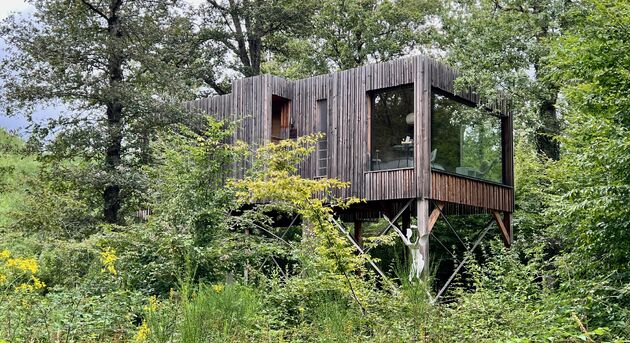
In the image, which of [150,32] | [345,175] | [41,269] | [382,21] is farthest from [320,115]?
[382,21]

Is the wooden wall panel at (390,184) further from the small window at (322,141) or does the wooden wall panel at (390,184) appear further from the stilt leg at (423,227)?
the small window at (322,141)

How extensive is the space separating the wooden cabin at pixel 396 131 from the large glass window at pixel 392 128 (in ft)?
0.06

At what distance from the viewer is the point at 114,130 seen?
1173 cm

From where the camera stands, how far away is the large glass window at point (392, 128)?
41.4ft

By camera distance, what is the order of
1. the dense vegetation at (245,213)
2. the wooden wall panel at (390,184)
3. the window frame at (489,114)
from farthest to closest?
the window frame at (489,114) < the wooden wall panel at (390,184) < the dense vegetation at (245,213)

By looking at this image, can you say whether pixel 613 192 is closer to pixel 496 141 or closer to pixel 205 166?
pixel 205 166

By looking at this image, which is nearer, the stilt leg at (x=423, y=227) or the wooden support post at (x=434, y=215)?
the stilt leg at (x=423, y=227)

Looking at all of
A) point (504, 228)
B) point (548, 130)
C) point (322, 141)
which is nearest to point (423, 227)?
point (322, 141)

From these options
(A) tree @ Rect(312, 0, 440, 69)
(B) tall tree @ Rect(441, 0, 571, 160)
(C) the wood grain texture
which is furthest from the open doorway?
(A) tree @ Rect(312, 0, 440, 69)

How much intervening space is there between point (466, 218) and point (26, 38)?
10353 millimetres

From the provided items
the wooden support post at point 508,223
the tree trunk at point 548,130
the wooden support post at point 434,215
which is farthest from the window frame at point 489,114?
the tree trunk at point 548,130

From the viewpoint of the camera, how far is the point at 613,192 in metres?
7.18

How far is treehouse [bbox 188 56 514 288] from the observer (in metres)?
12.5

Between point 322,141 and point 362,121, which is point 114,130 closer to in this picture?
point 322,141
